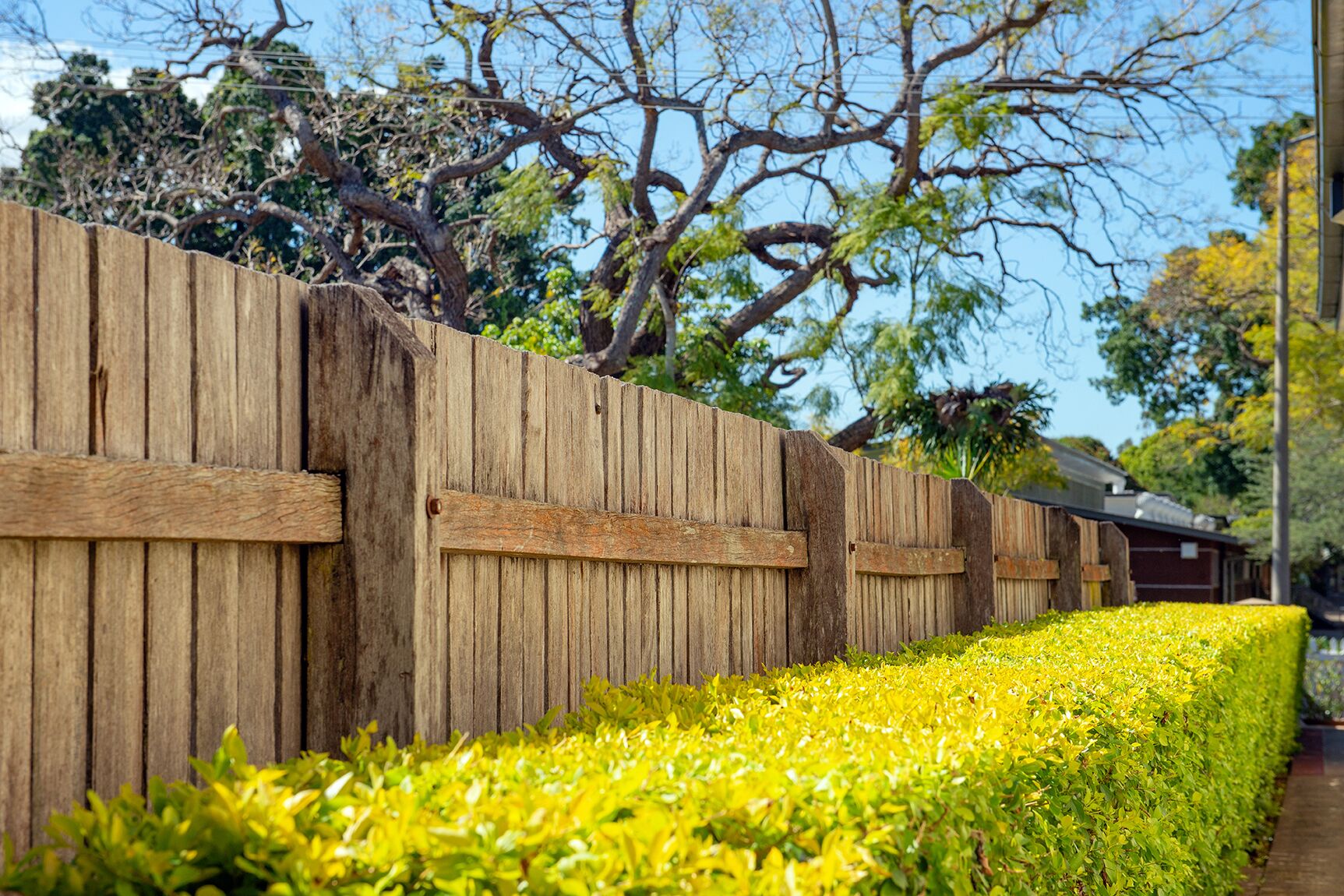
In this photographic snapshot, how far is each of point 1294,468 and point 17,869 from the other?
37940 mm

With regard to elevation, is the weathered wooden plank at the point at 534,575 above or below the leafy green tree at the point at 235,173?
below

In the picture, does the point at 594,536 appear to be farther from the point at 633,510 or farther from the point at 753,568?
the point at 753,568

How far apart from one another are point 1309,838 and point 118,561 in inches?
376

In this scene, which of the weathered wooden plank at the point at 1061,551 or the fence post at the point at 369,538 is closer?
the fence post at the point at 369,538

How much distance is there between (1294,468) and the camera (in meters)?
35.4

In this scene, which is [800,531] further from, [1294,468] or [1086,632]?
[1294,468]

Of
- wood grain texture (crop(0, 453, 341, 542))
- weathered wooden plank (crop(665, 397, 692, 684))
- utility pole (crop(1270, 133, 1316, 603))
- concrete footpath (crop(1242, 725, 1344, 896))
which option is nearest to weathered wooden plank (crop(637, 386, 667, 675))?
weathered wooden plank (crop(665, 397, 692, 684))

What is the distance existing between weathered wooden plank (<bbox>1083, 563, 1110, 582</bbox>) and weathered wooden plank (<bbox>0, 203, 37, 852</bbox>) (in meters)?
12.5

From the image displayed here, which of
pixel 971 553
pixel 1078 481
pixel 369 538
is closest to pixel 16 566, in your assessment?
pixel 369 538

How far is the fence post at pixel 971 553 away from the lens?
866 centimetres

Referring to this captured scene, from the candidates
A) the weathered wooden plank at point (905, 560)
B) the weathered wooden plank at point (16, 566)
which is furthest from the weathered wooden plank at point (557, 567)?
the weathered wooden plank at point (905, 560)

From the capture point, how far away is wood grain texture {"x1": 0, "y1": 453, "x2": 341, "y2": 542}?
225 centimetres

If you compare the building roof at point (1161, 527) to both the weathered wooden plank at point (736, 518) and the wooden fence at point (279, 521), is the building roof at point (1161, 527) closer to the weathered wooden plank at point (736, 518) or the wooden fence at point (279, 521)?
the weathered wooden plank at point (736, 518)

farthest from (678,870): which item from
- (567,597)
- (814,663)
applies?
(814,663)
